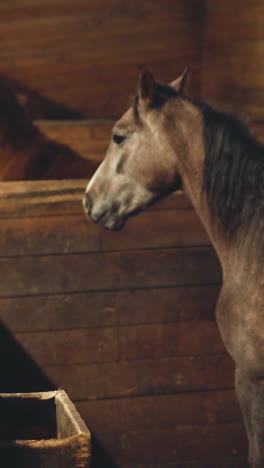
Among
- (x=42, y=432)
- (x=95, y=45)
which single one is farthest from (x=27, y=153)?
(x=95, y=45)

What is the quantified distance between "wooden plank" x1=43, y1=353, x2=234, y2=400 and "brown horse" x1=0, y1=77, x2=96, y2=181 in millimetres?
1139

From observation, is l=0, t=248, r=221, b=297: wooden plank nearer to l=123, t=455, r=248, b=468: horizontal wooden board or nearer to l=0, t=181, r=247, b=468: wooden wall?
l=0, t=181, r=247, b=468: wooden wall

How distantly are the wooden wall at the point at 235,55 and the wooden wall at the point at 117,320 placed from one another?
2.88m

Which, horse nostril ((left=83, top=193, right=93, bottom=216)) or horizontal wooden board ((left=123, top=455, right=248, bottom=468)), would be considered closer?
horse nostril ((left=83, top=193, right=93, bottom=216))

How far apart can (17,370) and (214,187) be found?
1.00 metres

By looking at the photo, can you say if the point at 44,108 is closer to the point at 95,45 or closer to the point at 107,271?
the point at 95,45

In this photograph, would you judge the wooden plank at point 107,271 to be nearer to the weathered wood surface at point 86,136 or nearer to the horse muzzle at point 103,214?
the horse muzzle at point 103,214

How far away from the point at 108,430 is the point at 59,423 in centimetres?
120

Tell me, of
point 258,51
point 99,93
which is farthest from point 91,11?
point 258,51

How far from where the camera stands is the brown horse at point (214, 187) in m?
1.99

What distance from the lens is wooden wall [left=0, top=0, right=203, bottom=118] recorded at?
6.17 meters

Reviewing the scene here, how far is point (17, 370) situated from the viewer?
256 centimetres

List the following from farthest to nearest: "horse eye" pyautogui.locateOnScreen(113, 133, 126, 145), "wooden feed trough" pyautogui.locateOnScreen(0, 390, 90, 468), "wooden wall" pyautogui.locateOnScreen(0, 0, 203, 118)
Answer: "wooden wall" pyautogui.locateOnScreen(0, 0, 203, 118), "horse eye" pyautogui.locateOnScreen(113, 133, 126, 145), "wooden feed trough" pyautogui.locateOnScreen(0, 390, 90, 468)

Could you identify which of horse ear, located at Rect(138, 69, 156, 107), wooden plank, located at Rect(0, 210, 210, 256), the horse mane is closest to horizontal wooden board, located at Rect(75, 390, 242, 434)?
wooden plank, located at Rect(0, 210, 210, 256)
